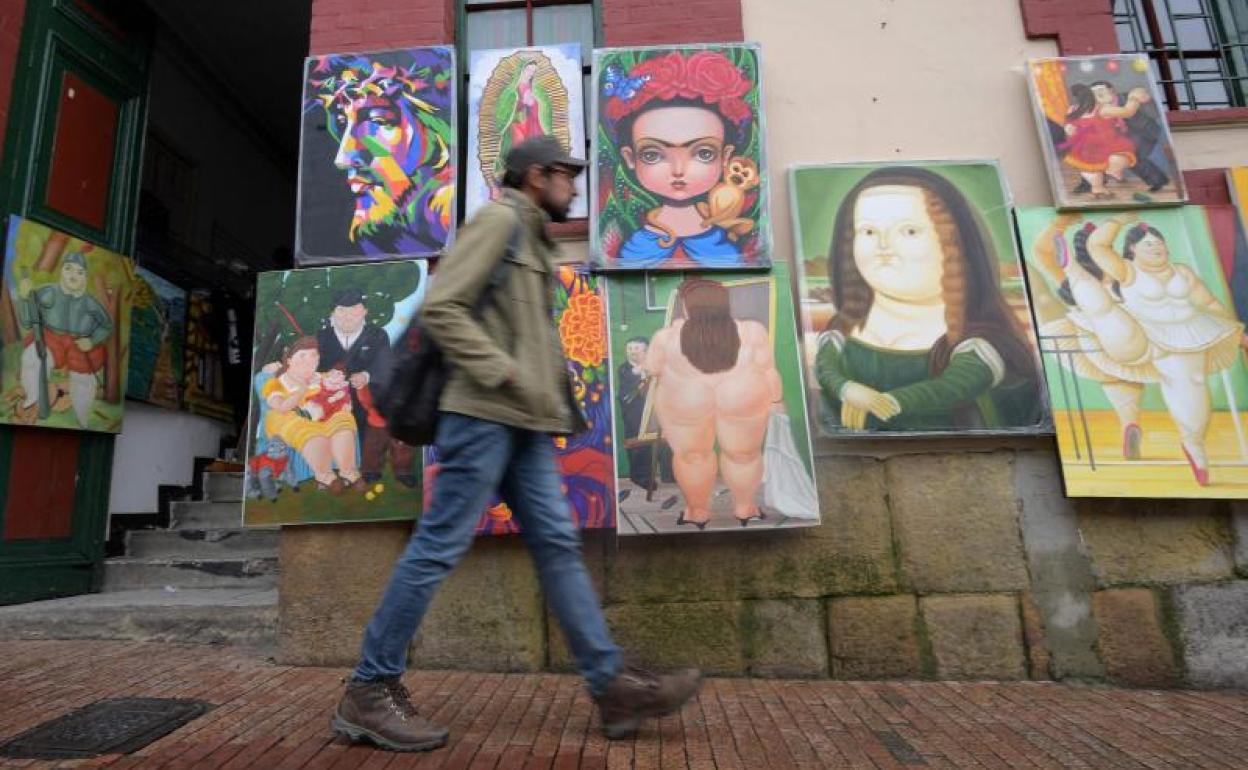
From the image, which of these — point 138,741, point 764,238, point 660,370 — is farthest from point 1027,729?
point 138,741

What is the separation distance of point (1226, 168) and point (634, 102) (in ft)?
9.59

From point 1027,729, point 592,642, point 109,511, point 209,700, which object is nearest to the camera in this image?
point 592,642

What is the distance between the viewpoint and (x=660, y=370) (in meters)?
3.36

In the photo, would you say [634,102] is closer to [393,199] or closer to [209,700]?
[393,199]

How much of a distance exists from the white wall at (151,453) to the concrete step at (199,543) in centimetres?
28

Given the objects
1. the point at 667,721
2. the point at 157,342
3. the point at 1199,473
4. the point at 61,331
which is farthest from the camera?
the point at 157,342

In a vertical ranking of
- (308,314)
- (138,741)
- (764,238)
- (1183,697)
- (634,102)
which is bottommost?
(1183,697)

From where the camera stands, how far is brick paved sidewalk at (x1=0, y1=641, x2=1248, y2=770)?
2193mm

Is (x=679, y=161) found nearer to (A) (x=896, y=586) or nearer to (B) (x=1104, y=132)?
(B) (x=1104, y=132)

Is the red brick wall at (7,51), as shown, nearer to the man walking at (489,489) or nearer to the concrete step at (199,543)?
the concrete step at (199,543)

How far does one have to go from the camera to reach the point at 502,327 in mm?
2271

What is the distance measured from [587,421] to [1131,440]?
7.86ft

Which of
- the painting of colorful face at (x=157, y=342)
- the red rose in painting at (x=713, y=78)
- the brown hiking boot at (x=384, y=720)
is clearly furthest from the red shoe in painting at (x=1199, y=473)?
the painting of colorful face at (x=157, y=342)

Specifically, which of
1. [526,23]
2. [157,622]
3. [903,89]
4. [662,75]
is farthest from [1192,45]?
[157,622]
